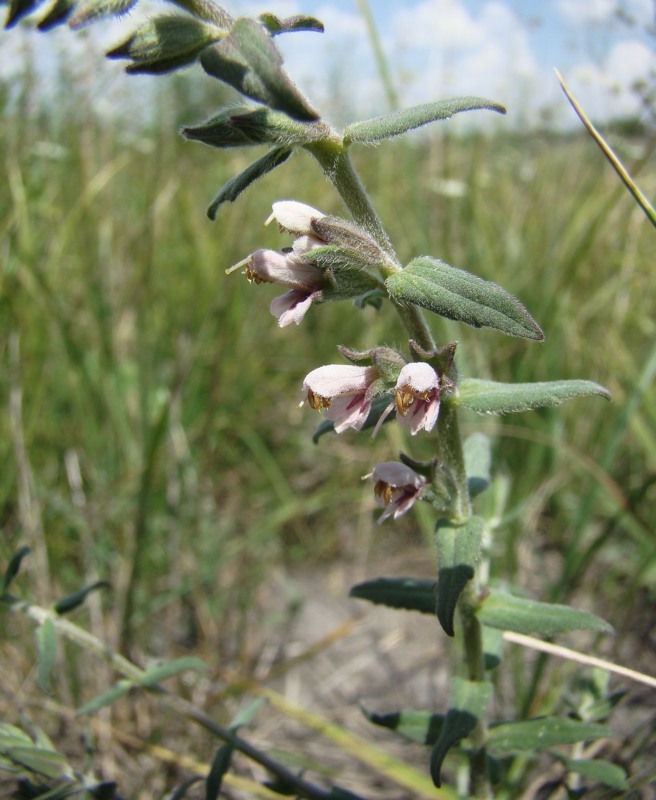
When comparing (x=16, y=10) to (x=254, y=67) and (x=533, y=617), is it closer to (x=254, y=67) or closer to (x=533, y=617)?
(x=254, y=67)

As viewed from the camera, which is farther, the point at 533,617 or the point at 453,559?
the point at 533,617

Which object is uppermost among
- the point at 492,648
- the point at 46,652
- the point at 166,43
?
the point at 166,43

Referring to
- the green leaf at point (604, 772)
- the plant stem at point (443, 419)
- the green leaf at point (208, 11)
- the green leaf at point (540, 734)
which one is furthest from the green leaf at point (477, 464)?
the green leaf at point (208, 11)

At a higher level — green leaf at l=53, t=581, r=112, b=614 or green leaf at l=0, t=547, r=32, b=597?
green leaf at l=0, t=547, r=32, b=597

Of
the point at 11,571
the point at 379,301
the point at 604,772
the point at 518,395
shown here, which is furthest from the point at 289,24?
the point at 604,772

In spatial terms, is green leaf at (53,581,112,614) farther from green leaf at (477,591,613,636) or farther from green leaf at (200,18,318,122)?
green leaf at (200,18,318,122)

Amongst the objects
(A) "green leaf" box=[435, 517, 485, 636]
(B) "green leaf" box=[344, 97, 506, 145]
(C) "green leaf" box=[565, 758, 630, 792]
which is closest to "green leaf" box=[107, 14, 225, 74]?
(B) "green leaf" box=[344, 97, 506, 145]

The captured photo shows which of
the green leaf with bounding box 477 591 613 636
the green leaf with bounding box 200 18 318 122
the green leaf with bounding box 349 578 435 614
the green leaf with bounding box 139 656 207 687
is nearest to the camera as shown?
the green leaf with bounding box 200 18 318 122
